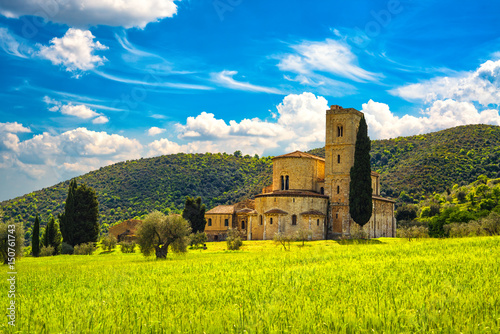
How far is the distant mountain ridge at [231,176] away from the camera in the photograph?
9100 cm

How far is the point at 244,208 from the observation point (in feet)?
226

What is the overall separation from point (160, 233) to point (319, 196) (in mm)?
25989

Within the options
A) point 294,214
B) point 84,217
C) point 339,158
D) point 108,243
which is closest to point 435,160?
point 339,158

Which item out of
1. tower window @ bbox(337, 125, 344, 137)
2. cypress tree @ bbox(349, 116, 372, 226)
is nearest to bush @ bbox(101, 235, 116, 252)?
cypress tree @ bbox(349, 116, 372, 226)

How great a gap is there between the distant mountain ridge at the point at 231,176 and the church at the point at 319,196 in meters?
34.0

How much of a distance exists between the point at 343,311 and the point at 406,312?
3.48 feet

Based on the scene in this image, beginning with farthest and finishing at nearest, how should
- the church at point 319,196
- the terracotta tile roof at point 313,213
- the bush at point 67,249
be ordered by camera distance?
the church at point 319,196
the terracotta tile roof at point 313,213
the bush at point 67,249

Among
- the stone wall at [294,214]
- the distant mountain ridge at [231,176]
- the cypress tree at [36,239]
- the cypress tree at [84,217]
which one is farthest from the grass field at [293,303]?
the distant mountain ridge at [231,176]

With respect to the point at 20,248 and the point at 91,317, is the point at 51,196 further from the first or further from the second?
the point at 91,317

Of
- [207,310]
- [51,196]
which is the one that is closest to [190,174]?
[51,196]

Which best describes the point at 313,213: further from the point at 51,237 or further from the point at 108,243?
the point at 51,237

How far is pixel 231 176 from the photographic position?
12100 centimetres

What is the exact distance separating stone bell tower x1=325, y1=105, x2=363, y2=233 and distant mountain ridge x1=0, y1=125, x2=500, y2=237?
3508cm

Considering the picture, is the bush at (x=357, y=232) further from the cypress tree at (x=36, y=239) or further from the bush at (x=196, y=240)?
the cypress tree at (x=36, y=239)
